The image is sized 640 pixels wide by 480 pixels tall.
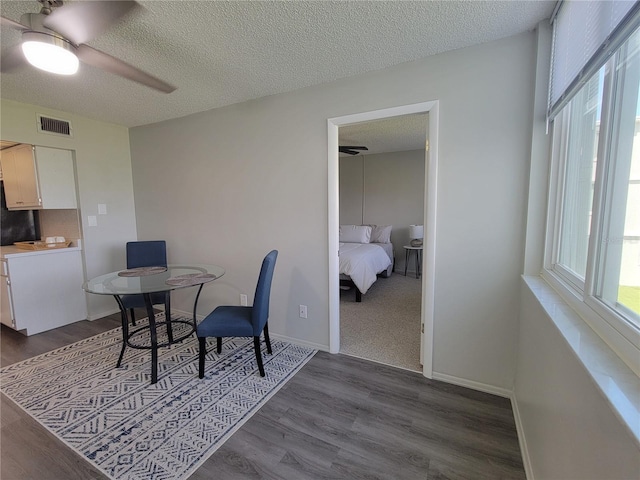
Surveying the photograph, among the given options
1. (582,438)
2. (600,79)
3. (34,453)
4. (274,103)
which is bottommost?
(34,453)

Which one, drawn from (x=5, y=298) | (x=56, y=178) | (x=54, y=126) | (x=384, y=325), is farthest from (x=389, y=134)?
(x=5, y=298)

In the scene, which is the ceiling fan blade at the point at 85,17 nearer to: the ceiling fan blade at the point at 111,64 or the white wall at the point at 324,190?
the ceiling fan blade at the point at 111,64

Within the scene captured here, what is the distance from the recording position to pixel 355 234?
5555mm

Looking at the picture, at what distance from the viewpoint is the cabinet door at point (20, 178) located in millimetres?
3117

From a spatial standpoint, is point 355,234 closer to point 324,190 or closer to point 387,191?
point 387,191

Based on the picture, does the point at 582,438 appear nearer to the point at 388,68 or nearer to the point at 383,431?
the point at 383,431

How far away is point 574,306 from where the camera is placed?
3.93 ft

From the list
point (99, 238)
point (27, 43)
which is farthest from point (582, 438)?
point (99, 238)

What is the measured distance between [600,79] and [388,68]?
1390mm

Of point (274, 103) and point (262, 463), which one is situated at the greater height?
point (274, 103)

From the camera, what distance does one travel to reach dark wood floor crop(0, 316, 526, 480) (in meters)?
1.47

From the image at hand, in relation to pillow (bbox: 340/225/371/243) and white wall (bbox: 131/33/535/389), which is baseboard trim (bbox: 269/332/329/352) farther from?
pillow (bbox: 340/225/371/243)

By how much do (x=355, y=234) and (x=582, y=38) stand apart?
4441 millimetres

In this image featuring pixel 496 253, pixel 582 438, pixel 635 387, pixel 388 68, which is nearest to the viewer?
pixel 635 387
